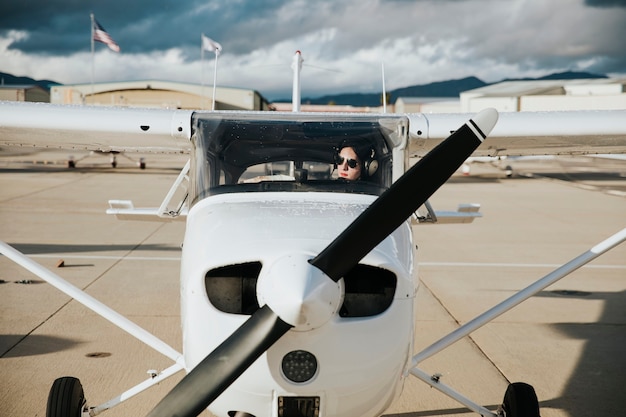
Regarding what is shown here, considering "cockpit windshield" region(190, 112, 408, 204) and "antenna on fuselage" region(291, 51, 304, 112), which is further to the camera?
"antenna on fuselage" region(291, 51, 304, 112)

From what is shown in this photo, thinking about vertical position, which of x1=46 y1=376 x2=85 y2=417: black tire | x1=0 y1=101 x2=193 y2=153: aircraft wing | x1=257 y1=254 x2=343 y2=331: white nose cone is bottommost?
x1=46 y1=376 x2=85 y2=417: black tire

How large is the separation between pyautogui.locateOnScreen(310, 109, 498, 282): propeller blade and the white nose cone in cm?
5

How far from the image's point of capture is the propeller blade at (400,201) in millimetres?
2754

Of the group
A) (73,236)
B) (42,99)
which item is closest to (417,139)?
(73,236)

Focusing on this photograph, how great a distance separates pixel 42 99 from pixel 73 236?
54.3 meters

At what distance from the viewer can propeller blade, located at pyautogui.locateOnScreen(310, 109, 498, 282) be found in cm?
275

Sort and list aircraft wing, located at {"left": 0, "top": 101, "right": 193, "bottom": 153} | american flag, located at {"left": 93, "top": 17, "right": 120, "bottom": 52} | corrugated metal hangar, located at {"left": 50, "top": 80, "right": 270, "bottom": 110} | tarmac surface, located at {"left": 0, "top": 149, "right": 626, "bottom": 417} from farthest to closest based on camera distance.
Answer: corrugated metal hangar, located at {"left": 50, "top": 80, "right": 270, "bottom": 110} → american flag, located at {"left": 93, "top": 17, "right": 120, "bottom": 52} → tarmac surface, located at {"left": 0, "top": 149, "right": 626, "bottom": 417} → aircraft wing, located at {"left": 0, "top": 101, "right": 193, "bottom": 153}

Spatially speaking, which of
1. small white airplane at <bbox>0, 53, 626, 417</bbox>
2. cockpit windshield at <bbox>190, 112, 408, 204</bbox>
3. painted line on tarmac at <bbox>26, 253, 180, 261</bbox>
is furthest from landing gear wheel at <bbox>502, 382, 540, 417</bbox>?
painted line on tarmac at <bbox>26, 253, 180, 261</bbox>

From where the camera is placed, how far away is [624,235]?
14.3ft

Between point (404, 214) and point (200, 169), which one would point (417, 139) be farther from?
point (404, 214)

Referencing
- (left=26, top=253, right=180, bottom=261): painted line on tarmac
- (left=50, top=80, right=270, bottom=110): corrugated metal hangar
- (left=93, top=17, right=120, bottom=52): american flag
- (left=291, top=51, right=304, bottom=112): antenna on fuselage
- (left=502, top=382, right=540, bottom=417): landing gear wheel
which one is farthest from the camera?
(left=50, top=80, right=270, bottom=110): corrugated metal hangar

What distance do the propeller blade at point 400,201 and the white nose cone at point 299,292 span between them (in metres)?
0.05

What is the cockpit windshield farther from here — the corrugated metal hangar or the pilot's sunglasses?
the corrugated metal hangar

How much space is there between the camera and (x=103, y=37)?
28.4m
